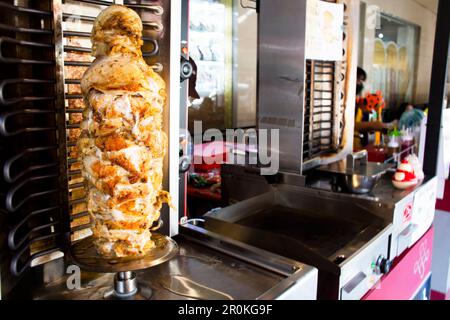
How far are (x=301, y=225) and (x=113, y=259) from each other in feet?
3.54

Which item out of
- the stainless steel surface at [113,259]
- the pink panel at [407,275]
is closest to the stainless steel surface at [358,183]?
the pink panel at [407,275]

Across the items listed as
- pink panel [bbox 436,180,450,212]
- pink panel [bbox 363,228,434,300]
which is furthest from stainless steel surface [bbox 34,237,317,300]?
pink panel [bbox 436,180,450,212]

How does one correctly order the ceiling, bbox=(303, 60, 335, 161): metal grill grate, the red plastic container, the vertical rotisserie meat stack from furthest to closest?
the ceiling → the red plastic container → bbox=(303, 60, 335, 161): metal grill grate → the vertical rotisserie meat stack

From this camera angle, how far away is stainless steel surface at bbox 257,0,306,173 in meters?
2.07

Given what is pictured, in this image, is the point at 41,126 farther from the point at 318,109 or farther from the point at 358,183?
the point at 318,109

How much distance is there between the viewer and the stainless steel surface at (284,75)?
81.6 inches

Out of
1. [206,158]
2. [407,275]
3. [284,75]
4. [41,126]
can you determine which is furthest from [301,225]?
[206,158]

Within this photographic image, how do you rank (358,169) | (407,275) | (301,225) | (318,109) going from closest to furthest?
(301,225) < (407,275) < (358,169) < (318,109)

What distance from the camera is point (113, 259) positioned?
89 cm

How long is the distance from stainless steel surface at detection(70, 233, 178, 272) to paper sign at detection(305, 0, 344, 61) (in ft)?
4.81

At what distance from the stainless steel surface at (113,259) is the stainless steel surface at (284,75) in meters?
1.29

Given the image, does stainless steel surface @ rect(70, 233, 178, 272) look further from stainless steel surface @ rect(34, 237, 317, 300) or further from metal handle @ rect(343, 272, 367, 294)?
metal handle @ rect(343, 272, 367, 294)

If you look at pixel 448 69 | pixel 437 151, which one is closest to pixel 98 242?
pixel 437 151
